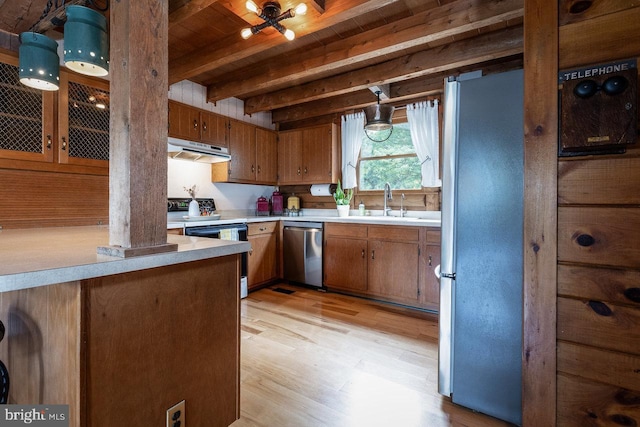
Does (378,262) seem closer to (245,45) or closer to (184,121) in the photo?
(245,45)

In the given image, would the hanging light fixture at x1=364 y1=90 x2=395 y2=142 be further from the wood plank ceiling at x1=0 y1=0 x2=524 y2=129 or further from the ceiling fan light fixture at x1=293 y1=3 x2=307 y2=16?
the ceiling fan light fixture at x1=293 y1=3 x2=307 y2=16

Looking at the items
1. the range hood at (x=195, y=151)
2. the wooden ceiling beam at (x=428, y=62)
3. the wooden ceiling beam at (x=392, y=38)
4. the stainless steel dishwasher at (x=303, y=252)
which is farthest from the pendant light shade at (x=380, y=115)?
the range hood at (x=195, y=151)

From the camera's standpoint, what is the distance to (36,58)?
4.48 ft

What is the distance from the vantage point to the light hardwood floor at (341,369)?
5.14 ft

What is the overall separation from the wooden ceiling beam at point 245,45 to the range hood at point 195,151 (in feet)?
2.19

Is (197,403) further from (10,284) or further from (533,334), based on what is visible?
(533,334)

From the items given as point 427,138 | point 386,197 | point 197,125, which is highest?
point 197,125

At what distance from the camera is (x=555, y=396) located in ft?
3.54

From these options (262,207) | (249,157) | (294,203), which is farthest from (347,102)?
(262,207)

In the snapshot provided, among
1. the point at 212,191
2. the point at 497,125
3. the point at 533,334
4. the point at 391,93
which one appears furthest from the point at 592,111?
the point at 212,191

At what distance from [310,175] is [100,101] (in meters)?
2.47

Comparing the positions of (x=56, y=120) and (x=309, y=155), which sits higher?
(x=309, y=155)

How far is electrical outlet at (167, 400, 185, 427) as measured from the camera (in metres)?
1.08

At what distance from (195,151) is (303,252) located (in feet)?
5.72
